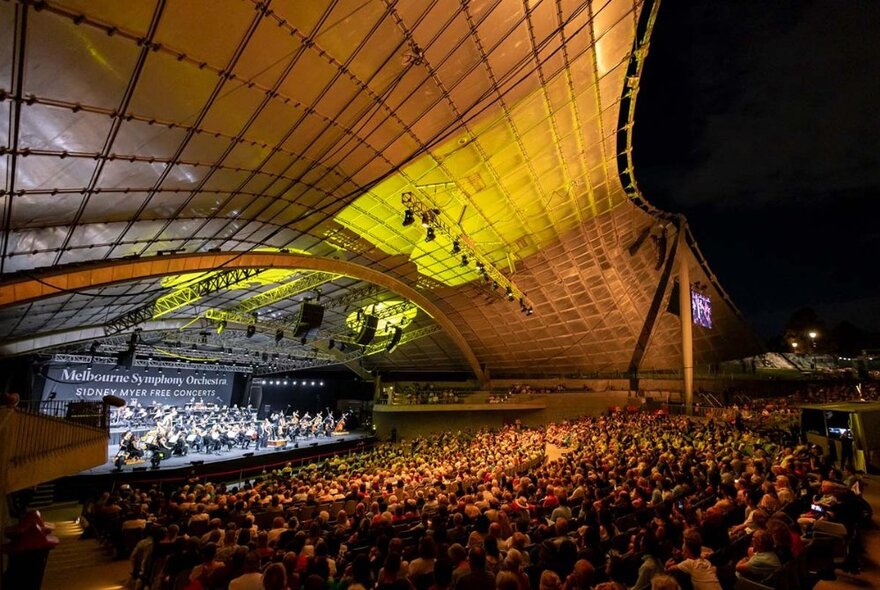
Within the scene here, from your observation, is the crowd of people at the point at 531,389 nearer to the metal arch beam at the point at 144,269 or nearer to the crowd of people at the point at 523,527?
the metal arch beam at the point at 144,269

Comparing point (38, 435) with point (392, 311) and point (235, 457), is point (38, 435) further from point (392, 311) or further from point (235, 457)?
point (392, 311)

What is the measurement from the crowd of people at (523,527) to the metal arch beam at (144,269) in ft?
19.7

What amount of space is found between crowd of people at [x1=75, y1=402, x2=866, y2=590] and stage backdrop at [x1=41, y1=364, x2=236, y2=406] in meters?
19.4

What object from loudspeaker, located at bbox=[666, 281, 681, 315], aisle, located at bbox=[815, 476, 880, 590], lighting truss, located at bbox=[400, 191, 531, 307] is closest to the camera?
aisle, located at bbox=[815, 476, 880, 590]

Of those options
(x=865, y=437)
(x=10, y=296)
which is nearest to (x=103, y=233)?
(x=10, y=296)

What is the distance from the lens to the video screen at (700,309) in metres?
23.6

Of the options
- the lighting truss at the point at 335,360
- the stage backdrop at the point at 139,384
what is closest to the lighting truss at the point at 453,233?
the lighting truss at the point at 335,360

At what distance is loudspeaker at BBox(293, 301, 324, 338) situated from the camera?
21547 mm

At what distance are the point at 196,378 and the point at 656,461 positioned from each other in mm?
34198

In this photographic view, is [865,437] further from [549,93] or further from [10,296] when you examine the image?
[10,296]

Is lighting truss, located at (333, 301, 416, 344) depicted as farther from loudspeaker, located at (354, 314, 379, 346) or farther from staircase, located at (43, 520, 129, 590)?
staircase, located at (43, 520, 129, 590)

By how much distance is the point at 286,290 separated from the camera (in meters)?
24.8

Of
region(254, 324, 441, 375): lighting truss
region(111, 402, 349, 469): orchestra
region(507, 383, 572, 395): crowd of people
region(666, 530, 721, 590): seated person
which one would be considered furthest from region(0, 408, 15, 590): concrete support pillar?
region(507, 383, 572, 395): crowd of people

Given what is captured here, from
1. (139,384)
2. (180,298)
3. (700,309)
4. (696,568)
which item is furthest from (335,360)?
(696,568)
